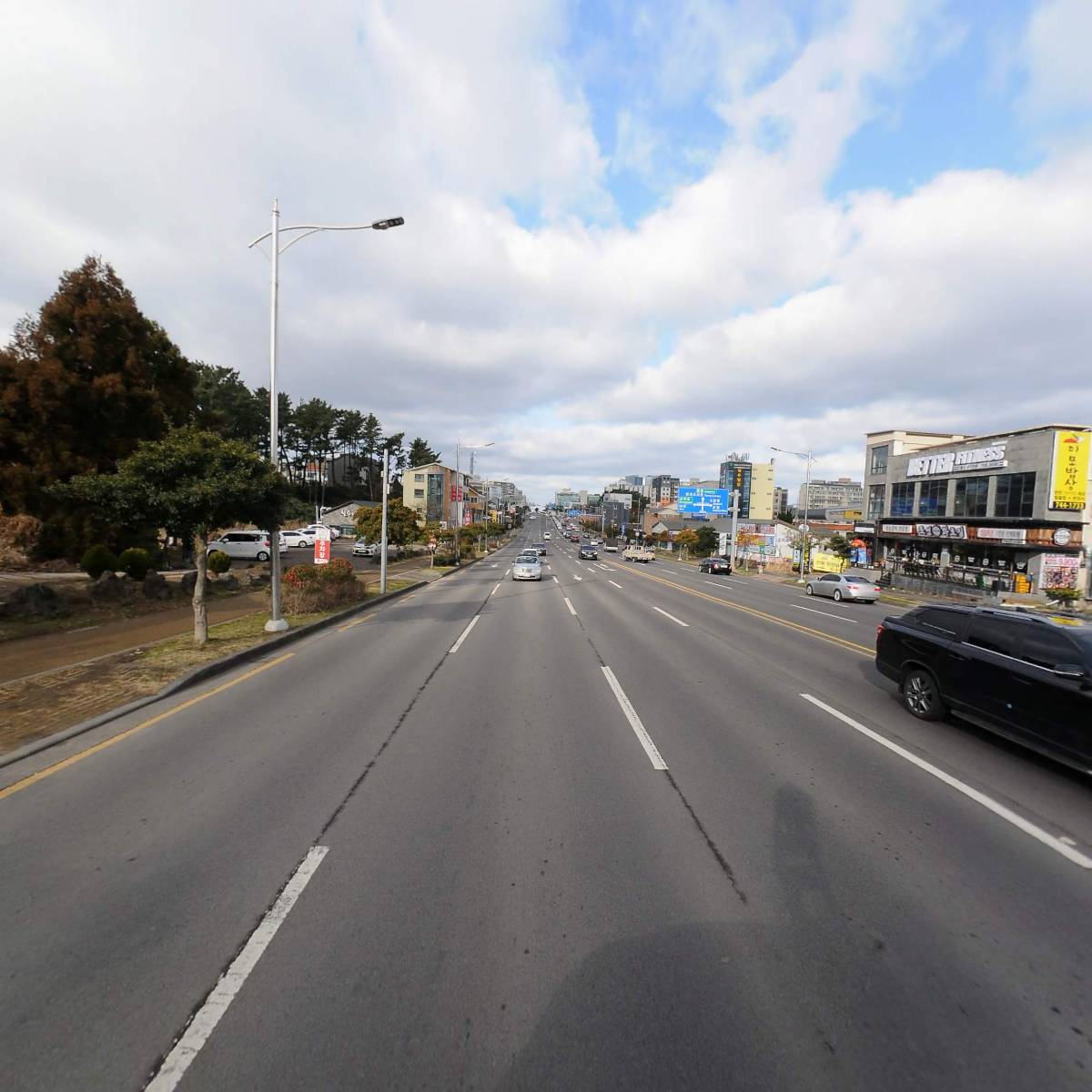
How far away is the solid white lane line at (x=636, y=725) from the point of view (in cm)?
578

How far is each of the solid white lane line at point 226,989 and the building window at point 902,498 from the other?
5508cm

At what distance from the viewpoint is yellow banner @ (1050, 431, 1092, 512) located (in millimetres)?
35531

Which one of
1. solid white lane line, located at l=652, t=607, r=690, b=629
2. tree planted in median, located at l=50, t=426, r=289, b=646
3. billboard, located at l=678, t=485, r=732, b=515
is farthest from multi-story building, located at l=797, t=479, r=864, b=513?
tree planted in median, located at l=50, t=426, r=289, b=646

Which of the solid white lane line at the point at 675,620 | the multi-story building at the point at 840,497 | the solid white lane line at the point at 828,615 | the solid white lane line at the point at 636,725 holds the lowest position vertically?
the solid white lane line at the point at 828,615

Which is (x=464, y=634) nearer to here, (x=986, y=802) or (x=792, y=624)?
(x=792, y=624)

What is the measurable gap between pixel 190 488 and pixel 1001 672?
464 inches

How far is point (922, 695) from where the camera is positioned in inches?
292

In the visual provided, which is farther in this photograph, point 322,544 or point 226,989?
point 322,544

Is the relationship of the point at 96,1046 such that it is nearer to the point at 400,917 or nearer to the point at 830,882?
the point at 400,917

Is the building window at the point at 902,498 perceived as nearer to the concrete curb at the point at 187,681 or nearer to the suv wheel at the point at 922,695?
the suv wheel at the point at 922,695

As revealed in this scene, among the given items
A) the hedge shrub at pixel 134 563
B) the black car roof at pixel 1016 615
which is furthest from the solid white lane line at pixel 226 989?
the hedge shrub at pixel 134 563

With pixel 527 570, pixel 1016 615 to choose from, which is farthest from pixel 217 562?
pixel 1016 615

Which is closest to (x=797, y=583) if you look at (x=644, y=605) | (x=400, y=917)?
(x=644, y=605)

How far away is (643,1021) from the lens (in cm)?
268
